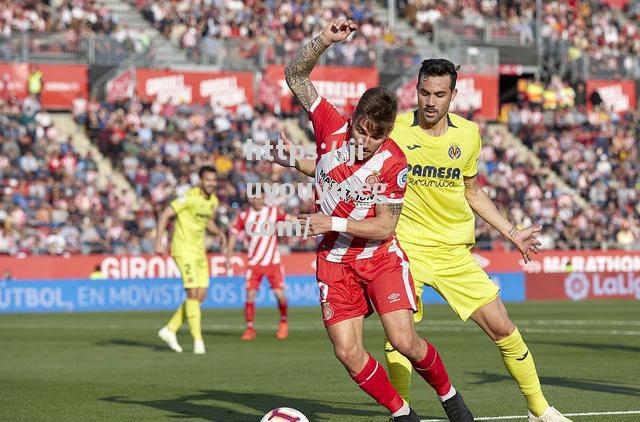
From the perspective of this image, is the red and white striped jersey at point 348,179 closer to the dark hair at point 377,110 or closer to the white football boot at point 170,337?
the dark hair at point 377,110

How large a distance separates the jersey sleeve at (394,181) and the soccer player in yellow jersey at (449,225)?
1.01 metres

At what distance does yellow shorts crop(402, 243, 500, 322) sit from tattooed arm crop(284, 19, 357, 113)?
1.60m

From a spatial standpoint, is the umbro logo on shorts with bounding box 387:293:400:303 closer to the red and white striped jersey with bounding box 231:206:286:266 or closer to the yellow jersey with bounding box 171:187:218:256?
the yellow jersey with bounding box 171:187:218:256

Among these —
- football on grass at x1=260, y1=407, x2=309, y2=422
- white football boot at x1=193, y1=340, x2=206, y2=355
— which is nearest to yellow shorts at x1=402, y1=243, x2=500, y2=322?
football on grass at x1=260, y1=407, x2=309, y2=422

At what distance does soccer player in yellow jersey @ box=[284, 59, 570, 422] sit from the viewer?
995 cm

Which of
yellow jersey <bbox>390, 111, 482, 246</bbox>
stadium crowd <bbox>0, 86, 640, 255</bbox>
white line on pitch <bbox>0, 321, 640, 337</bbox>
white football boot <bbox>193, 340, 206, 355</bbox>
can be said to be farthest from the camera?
stadium crowd <bbox>0, 86, 640, 255</bbox>

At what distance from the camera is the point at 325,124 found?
9.23 metres

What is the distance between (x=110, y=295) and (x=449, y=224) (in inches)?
899

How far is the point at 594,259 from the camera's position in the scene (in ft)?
127

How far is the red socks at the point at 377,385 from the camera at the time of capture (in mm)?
9195

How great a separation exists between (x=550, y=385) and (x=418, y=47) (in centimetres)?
3566

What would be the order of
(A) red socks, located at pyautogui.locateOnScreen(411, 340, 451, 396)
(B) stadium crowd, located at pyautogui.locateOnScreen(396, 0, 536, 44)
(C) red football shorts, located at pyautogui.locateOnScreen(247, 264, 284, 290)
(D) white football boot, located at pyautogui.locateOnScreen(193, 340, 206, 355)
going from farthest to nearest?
(B) stadium crowd, located at pyautogui.locateOnScreen(396, 0, 536, 44), (C) red football shorts, located at pyautogui.locateOnScreen(247, 264, 284, 290), (D) white football boot, located at pyautogui.locateOnScreen(193, 340, 206, 355), (A) red socks, located at pyautogui.locateOnScreen(411, 340, 451, 396)

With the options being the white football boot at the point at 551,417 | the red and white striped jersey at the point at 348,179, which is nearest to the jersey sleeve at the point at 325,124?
the red and white striped jersey at the point at 348,179

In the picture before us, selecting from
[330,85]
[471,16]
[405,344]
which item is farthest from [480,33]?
[405,344]
